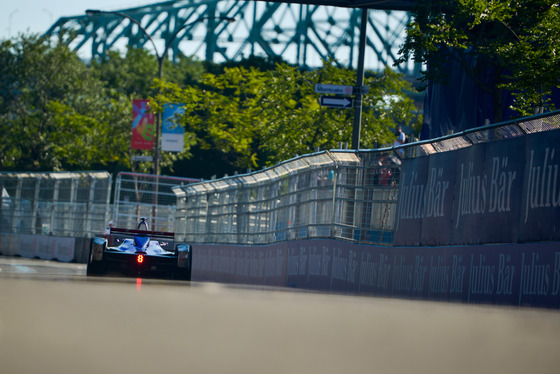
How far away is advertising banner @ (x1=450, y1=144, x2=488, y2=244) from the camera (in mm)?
13398

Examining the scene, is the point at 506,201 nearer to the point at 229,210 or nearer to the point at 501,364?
the point at 501,364

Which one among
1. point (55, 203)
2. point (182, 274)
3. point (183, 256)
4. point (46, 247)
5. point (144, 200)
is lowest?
point (46, 247)

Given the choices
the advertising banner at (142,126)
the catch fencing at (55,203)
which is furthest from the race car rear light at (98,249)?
the advertising banner at (142,126)

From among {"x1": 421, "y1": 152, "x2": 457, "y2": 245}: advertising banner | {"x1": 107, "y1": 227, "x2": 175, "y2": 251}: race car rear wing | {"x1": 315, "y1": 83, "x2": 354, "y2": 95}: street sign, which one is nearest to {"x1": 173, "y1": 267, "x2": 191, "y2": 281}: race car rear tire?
{"x1": 107, "y1": 227, "x2": 175, "y2": 251}: race car rear wing

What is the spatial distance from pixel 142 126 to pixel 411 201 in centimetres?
3321

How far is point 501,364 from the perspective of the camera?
618 centimetres

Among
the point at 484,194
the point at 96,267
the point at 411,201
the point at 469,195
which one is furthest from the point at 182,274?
the point at 484,194

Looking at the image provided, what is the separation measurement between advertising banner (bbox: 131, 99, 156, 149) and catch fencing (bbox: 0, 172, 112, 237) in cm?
516

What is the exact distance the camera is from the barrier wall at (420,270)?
1138cm

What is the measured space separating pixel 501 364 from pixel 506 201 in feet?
21.9

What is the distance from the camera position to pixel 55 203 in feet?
142

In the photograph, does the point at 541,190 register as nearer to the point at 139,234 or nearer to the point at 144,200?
the point at 139,234

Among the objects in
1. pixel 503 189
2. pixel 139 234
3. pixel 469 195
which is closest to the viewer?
pixel 503 189

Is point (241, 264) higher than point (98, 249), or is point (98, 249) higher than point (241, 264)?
point (98, 249)
